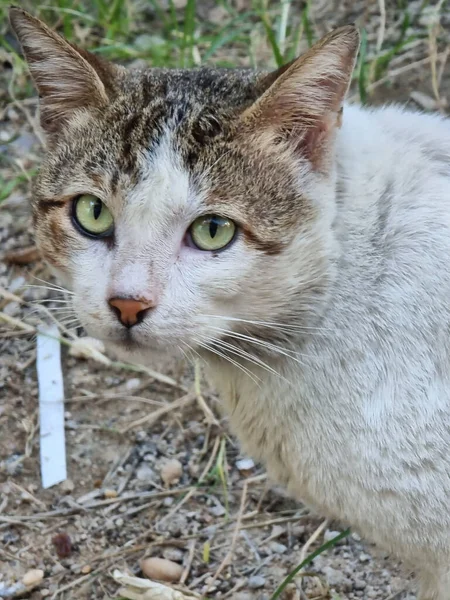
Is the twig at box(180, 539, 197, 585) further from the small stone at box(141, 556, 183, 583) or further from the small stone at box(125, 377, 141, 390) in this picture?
the small stone at box(125, 377, 141, 390)

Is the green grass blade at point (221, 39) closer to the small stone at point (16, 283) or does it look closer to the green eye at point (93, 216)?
the small stone at point (16, 283)

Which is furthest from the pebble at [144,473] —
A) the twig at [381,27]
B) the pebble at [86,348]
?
the twig at [381,27]

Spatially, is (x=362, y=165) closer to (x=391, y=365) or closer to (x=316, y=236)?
(x=316, y=236)

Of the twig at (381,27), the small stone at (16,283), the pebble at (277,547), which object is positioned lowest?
the pebble at (277,547)

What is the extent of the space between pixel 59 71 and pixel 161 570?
1.21 m

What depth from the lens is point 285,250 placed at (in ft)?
4.85

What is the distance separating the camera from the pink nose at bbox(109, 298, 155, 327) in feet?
4.52

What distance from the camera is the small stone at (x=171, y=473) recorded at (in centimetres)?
226

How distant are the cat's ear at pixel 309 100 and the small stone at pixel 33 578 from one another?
3.98 ft

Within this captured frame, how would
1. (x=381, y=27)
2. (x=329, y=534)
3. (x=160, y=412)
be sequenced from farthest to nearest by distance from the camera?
(x=381, y=27)
(x=160, y=412)
(x=329, y=534)

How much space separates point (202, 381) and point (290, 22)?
1.73 meters

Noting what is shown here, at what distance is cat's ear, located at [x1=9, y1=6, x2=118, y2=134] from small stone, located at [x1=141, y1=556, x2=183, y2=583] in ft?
3.55

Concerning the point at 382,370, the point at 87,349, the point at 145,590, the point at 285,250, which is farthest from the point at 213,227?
the point at 87,349

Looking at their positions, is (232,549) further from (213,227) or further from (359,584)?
→ (213,227)
